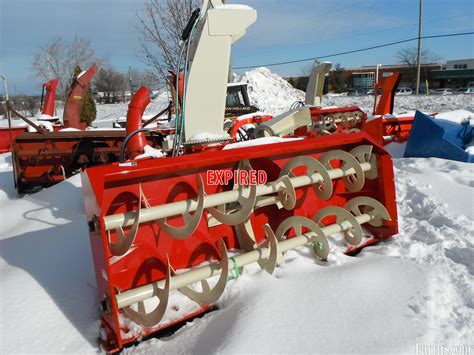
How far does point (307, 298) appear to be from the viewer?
7.93 feet

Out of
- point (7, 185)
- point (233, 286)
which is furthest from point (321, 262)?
point (7, 185)

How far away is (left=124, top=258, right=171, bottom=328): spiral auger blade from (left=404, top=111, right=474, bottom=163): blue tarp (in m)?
5.13

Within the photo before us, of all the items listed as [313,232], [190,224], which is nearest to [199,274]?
[190,224]

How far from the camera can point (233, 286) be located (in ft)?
8.73

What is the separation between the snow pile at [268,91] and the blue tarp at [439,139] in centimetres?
1794

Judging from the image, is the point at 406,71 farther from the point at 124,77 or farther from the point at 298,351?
the point at 298,351

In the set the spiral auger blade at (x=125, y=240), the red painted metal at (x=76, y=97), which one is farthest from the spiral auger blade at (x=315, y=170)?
the red painted metal at (x=76, y=97)

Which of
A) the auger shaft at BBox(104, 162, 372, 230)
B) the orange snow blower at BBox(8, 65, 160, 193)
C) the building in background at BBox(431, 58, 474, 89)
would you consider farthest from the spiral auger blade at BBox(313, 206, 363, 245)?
the building in background at BBox(431, 58, 474, 89)

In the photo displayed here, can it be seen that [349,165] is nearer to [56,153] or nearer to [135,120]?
[135,120]

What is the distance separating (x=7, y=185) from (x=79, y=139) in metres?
1.81

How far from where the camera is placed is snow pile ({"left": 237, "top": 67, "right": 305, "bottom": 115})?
81.4 ft

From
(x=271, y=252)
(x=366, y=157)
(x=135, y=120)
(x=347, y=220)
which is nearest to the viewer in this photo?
(x=271, y=252)

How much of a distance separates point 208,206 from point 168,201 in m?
0.40

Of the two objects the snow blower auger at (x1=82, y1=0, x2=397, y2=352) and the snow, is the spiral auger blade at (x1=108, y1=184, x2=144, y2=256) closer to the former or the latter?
the snow blower auger at (x1=82, y1=0, x2=397, y2=352)
